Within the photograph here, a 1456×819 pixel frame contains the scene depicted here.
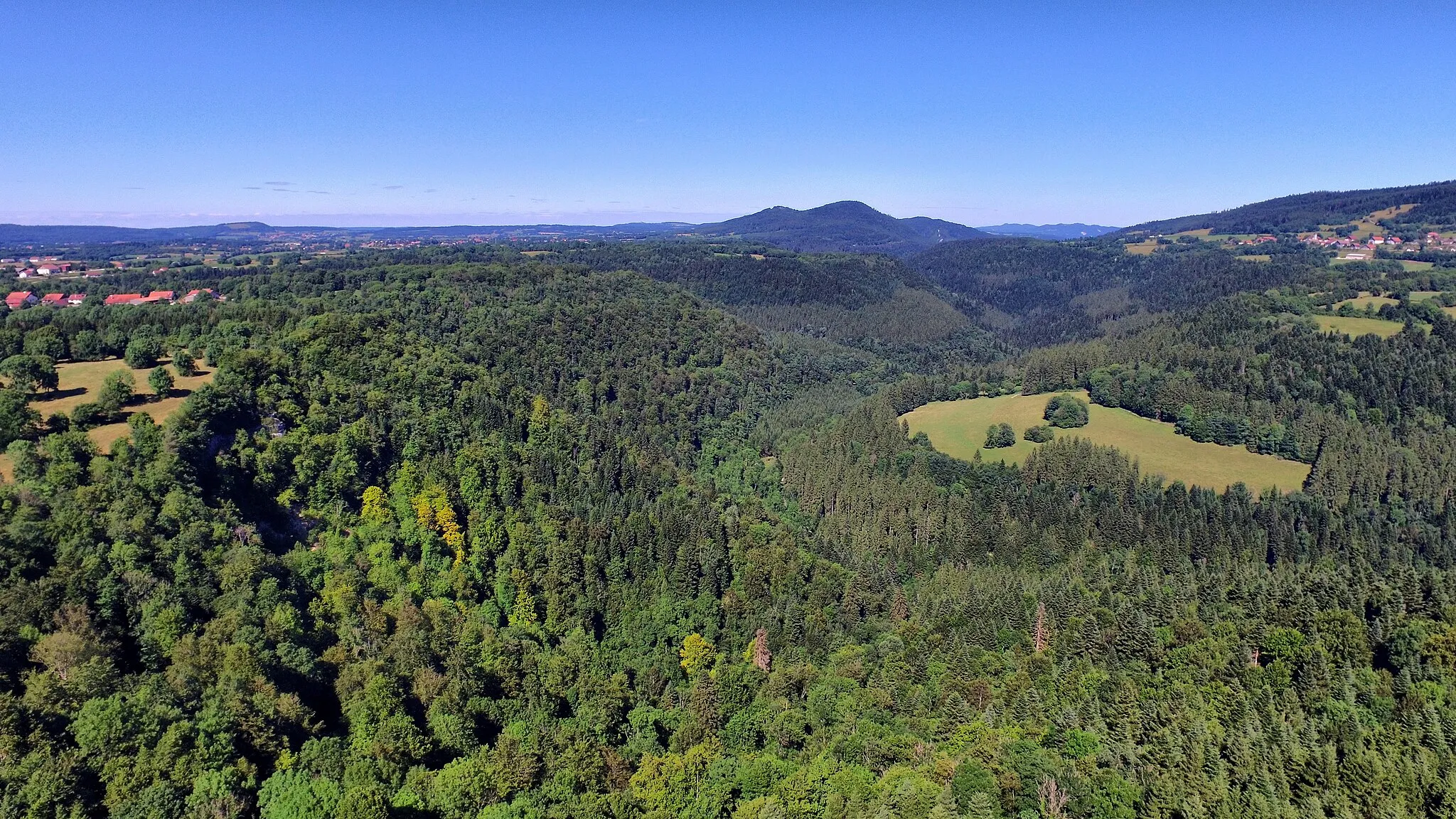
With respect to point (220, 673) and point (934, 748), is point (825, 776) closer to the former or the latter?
point (934, 748)

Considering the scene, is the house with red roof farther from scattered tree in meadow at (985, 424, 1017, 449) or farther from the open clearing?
scattered tree in meadow at (985, 424, 1017, 449)

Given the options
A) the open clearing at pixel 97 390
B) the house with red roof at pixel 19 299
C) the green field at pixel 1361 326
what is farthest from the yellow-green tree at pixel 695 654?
the green field at pixel 1361 326

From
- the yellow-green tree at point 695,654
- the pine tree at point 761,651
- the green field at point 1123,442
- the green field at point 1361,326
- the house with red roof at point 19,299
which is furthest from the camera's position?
the green field at point 1361,326

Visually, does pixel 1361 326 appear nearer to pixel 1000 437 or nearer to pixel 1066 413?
pixel 1066 413

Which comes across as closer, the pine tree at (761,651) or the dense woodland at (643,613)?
the dense woodland at (643,613)

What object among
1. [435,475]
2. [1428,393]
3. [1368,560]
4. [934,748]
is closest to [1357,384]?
[1428,393]

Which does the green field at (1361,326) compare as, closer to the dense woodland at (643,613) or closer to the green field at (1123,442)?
the dense woodland at (643,613)
